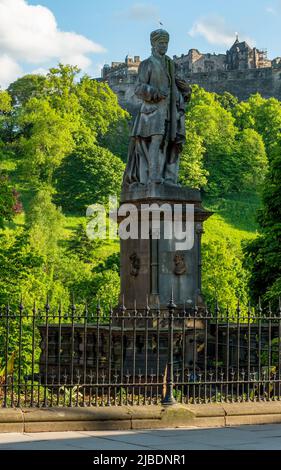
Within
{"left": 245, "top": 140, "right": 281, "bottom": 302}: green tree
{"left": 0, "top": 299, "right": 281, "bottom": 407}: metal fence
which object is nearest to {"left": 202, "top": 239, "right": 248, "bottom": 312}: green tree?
{"left": 245, "top": 140, "right": 281, "bottom": 302}: green tree

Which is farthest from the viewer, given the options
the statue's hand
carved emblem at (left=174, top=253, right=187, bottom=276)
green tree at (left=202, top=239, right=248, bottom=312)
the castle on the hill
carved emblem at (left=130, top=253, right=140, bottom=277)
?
the castle on the hill

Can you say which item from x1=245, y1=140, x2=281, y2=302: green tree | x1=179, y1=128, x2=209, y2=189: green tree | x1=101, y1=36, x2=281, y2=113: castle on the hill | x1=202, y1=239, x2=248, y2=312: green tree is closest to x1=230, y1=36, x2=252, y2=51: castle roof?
x1=101, y1=36, x2=281, y2=113: castle on the hill

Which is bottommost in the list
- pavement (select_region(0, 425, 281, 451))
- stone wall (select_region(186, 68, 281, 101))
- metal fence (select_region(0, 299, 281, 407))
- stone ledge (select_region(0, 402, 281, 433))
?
pavement (select_region(0, 425, 281, 451))

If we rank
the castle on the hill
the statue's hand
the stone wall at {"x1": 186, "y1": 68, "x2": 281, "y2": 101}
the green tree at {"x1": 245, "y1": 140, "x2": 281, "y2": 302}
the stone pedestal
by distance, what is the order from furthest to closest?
the stone wall at {"x1": 186, "y1": 68, "x2": 281, "y2": 101}
the castle on the hill
the green tree at {"x1": 245, "y1": 140, "x2": 281, "y2": 302}
the statue's hand
the stone pedestal

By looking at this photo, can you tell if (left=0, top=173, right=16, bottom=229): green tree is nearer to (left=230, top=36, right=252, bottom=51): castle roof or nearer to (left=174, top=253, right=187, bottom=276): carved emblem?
(left=174, top=253, right=187, bottom=276): carved emblem

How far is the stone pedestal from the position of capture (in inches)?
781

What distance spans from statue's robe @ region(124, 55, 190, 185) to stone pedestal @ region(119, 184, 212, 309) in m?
0.58

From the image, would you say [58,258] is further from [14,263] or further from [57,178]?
[14,263]

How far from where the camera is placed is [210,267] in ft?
233

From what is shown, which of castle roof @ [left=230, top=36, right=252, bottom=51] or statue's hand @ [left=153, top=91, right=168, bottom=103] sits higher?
castle roof @ [left=230, top=36, right=252, bottom=51]

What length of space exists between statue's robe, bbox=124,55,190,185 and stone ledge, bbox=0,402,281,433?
236 inches

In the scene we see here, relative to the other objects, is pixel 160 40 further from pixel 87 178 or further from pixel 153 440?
pixel 87 178

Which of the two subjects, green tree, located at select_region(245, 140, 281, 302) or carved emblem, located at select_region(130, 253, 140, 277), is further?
green tree, located at select_region(245, 140, 281, 302)

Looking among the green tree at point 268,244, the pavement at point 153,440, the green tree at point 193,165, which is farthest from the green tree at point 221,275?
the pavement at point 153,440
